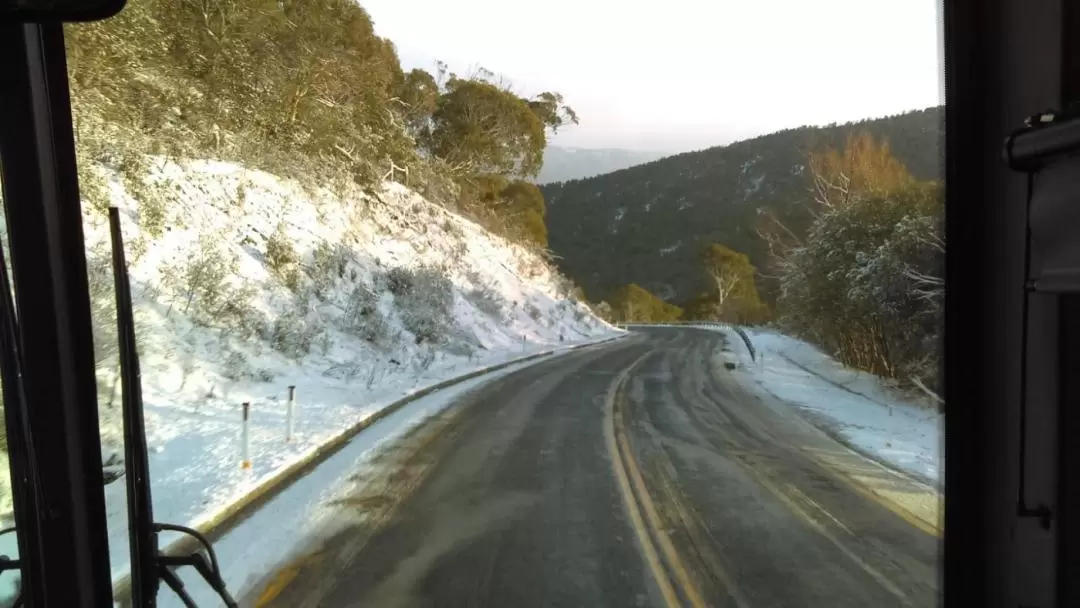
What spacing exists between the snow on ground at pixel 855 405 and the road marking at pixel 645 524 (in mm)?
1825

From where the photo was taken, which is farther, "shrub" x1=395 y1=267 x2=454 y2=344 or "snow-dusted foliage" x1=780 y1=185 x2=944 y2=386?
"shrub" x1=395 y1=267 x2=454 y2=344

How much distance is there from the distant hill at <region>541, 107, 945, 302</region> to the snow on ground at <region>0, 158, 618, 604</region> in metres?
5.00

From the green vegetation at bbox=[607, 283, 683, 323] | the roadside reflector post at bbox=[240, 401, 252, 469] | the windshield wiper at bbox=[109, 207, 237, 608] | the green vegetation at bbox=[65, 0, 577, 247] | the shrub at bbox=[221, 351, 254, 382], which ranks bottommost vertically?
the green vegetation at bbox=[607, 283, 683, 323]

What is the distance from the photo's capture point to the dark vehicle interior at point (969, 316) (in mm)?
2076

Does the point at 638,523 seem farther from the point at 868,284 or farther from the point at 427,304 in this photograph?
the point at 427,304

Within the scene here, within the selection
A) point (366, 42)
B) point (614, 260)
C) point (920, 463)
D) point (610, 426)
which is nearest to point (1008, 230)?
point (920, 463)

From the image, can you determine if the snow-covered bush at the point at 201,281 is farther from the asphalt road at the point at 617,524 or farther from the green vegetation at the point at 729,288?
the green vegetation at the point at 729,288

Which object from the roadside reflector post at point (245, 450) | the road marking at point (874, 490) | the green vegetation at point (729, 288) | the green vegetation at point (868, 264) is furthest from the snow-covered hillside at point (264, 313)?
the green vegetation at point (729, 288)

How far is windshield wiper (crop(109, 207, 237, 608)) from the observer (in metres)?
2.64

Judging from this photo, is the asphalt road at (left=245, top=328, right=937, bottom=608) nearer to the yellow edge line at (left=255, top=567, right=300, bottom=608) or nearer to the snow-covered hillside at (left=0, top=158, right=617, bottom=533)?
the yellow edge line at (left=255, top=567, right=300, bottom=608)

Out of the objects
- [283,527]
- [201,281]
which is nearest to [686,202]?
[201,281]

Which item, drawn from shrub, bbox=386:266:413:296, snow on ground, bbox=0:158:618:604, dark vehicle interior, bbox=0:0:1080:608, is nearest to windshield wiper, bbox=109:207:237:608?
dark vehicle interior, bbox=0:0:1080:608

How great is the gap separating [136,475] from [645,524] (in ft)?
14.9

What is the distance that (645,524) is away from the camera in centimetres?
624
